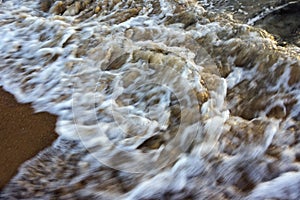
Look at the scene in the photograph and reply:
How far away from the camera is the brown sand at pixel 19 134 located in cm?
226

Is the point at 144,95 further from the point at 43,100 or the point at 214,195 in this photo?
the point at 214,195

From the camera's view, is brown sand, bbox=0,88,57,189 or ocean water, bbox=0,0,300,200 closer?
ocean water, bbox=0,0,300,200

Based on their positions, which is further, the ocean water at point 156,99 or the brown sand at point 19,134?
the brown sand at point 19,134

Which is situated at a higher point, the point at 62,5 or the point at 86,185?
the point at 62,5

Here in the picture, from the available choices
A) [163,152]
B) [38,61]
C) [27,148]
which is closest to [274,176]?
[163,152]

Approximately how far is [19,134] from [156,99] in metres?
0.96

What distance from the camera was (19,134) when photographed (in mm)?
2443

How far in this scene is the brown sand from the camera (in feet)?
7.43

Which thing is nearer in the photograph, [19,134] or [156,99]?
[19,134]

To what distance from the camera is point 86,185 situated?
7.01 feet

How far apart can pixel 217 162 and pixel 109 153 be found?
2.16 feet

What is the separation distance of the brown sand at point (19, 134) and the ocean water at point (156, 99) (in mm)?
65

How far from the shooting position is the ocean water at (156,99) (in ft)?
7.02

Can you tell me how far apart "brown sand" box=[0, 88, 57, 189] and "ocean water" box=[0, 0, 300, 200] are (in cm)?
7
